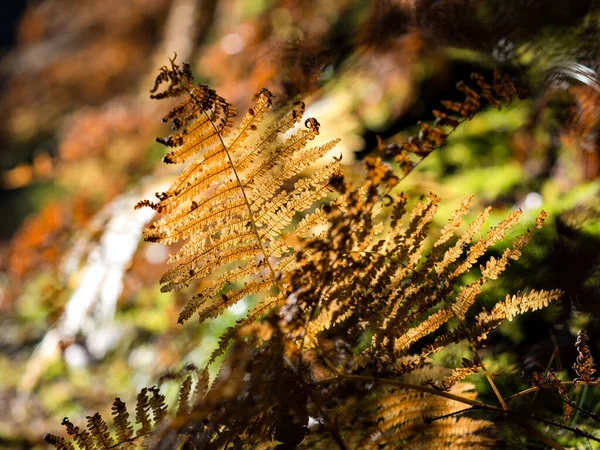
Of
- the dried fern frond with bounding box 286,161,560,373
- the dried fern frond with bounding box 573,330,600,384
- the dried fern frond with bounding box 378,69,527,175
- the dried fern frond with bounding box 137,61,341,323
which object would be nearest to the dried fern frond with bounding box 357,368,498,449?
the dried fern frond with bounding box 286,161,560,373

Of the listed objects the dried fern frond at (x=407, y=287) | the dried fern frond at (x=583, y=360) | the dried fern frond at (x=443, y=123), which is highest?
the dried fern frond at (x=443, y=123)

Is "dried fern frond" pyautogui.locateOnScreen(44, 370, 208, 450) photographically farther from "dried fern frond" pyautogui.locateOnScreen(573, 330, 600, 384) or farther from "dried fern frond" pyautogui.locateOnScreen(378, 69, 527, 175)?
"dried fern frond" pyautogui.locateOnScreen(573, 330, 600, 384)

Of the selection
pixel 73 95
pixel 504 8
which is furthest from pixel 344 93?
pixel 73 95

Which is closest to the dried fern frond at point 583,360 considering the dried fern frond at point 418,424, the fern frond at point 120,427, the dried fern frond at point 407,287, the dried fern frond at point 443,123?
the dried fern frond at point 407,287

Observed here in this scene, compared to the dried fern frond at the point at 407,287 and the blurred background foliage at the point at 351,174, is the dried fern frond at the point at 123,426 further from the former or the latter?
the blurred background foliage at the point at 351,174

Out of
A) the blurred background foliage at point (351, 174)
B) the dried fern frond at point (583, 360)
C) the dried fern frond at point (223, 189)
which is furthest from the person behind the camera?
the blurred background foliage at point (351, 174)

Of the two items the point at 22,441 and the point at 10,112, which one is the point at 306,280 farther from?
the point at 10,112
